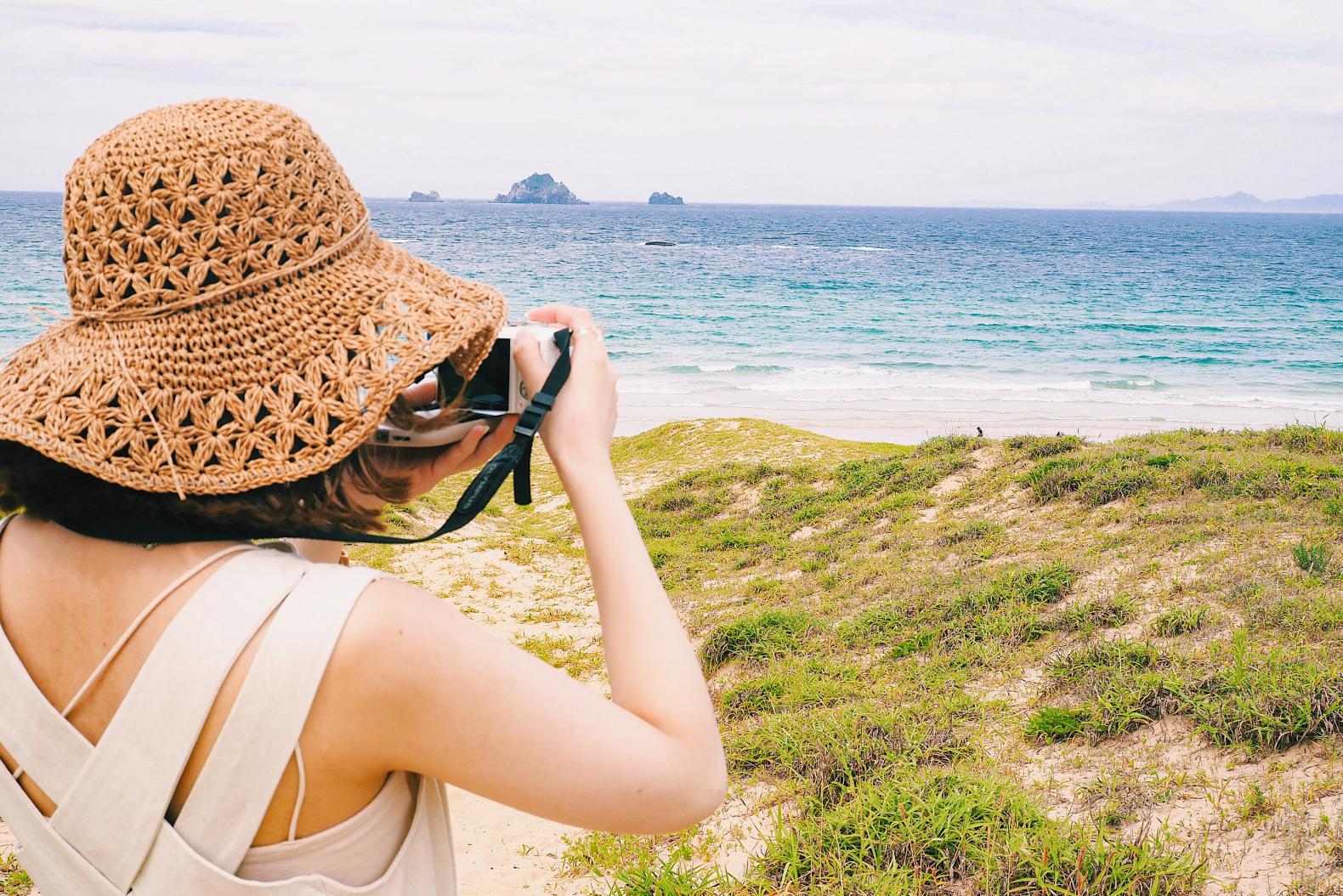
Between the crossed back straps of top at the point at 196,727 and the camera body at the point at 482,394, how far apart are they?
309 millimetres

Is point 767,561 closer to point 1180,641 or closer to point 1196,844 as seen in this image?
point 1180,641

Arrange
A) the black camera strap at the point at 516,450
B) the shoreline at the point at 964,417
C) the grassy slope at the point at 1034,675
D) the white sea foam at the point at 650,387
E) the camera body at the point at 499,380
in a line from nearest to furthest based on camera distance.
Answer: the black camera strap at the point at 516,450 < the camera body at the point at 499,380 < the grassy slope at the point at 1034,675 < the shoreline at the point at 964,417 < the white sea foam at the point at 650,387

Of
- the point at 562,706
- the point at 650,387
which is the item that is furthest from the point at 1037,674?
the point at 650,387

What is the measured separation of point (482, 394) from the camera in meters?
1.44

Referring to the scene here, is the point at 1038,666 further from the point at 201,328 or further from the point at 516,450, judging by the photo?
the point at 201,328

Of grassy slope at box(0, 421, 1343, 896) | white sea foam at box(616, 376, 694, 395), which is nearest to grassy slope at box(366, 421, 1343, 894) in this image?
grassy slope at box(0, 421, 1343, 896)

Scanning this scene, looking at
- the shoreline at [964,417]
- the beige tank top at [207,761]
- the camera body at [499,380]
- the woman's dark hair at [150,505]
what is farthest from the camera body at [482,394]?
the shoreline at [964,417]

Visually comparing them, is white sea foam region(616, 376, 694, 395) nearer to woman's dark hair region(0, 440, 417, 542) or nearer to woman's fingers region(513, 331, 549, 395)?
woman's fingers region(513, 331, 549, 395)

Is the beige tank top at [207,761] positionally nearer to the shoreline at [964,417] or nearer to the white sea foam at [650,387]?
the shoreline at [964,417]

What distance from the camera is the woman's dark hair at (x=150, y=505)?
1.07 meters

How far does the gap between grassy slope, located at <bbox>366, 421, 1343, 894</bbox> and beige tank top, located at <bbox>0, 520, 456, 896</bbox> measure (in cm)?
256

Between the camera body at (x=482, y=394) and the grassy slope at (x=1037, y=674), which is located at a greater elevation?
the camera body at (x=482, y=394)

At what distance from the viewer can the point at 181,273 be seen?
1.05m

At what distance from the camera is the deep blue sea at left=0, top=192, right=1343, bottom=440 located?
81.4 ft
